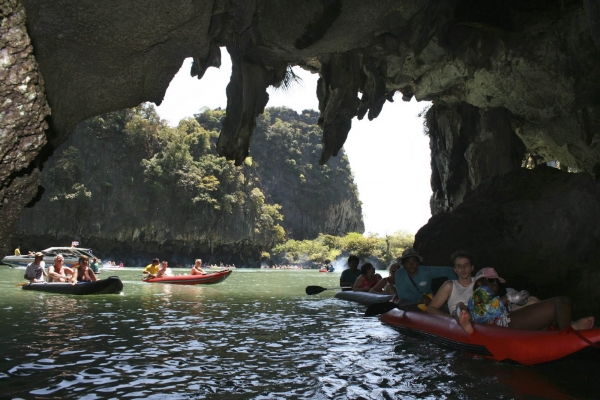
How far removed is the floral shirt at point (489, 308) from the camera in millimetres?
5270

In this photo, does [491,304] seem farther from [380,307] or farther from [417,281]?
[380,307]

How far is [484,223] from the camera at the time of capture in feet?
31.5

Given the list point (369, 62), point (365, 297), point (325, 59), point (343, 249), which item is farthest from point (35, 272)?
point (343, 249)

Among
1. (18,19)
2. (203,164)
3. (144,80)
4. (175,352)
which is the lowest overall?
(175,352)

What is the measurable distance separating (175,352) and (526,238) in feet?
21.8

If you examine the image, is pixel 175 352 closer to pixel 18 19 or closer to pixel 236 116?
pixel 18 19

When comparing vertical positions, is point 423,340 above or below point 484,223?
below

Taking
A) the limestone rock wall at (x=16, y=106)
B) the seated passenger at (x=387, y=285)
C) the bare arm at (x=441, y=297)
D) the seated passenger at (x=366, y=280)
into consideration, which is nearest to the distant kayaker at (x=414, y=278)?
the bare arm at (x=441, y=297)

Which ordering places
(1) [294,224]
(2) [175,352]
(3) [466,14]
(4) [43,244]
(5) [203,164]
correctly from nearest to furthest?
(2) [175,352]
(3) [466,14]
(4) [43,244]
(5) [203,164]
(1) [294,224]

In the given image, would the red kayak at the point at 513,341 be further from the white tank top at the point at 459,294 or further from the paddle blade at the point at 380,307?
the paddle blade at the point at 380,307

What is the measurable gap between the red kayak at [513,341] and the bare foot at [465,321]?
6cm

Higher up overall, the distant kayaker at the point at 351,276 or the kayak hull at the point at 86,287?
the distant kayaker at the point at 351,276

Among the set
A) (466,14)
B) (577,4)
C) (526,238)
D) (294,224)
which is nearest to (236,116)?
(466,14)

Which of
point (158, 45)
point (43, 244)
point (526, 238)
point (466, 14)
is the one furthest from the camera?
point (43, 244)
